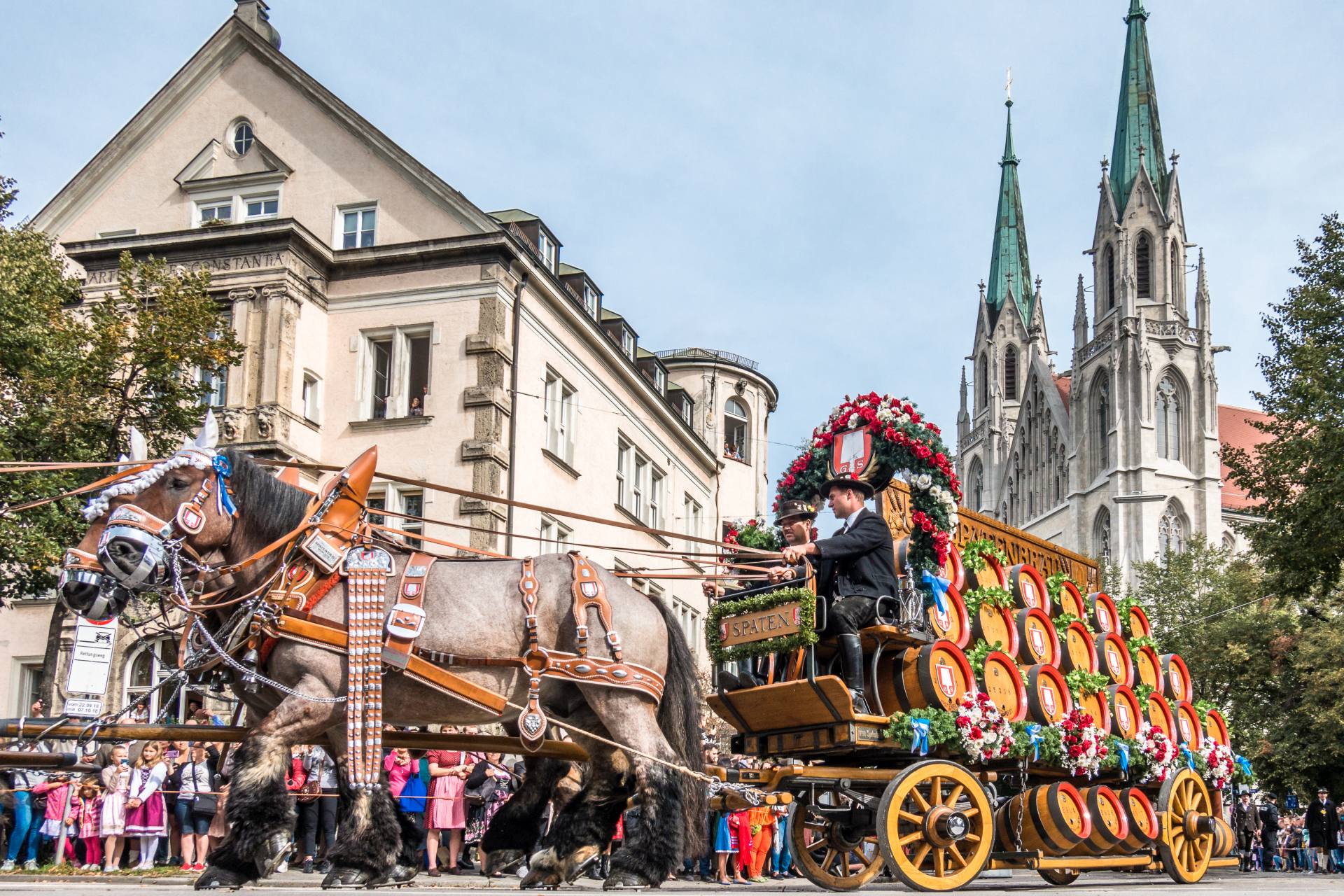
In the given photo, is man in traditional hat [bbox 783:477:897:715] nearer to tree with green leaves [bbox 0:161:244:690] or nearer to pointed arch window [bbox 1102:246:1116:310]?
tree with green leaves [bbox 0:161:244:690]

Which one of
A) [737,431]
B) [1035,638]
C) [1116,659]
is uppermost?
[737,431]

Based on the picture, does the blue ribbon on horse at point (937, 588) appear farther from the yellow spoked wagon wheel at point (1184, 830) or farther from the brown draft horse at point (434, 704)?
the yellow spoked wagon wheel at point (1184, 830)

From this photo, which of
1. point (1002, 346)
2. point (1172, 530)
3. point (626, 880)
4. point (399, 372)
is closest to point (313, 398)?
point (399, 372)

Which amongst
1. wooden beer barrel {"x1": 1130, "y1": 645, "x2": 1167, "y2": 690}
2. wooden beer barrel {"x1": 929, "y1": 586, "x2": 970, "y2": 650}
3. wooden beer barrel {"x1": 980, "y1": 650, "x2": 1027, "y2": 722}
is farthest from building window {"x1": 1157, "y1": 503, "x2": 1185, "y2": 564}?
wooden beer barrel {"x1": 929, "y1": 586, "x2": 970, "y2": 650}

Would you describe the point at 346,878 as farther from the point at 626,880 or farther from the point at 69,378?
the point at 69,378

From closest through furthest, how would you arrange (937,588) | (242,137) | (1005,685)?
(937,588) < (1005,685) < (242,137)

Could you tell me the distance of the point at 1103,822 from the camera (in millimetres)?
10844

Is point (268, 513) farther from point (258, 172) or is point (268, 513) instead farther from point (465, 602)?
point (258, 172)

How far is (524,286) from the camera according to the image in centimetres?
2870

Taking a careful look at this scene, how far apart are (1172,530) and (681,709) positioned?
8465 cm

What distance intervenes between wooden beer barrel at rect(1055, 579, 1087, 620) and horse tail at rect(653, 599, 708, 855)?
470 cm

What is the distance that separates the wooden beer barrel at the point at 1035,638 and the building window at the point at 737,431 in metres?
32.2

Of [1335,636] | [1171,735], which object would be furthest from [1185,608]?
[1171,735]

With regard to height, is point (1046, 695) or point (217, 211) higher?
point (217, 211)
